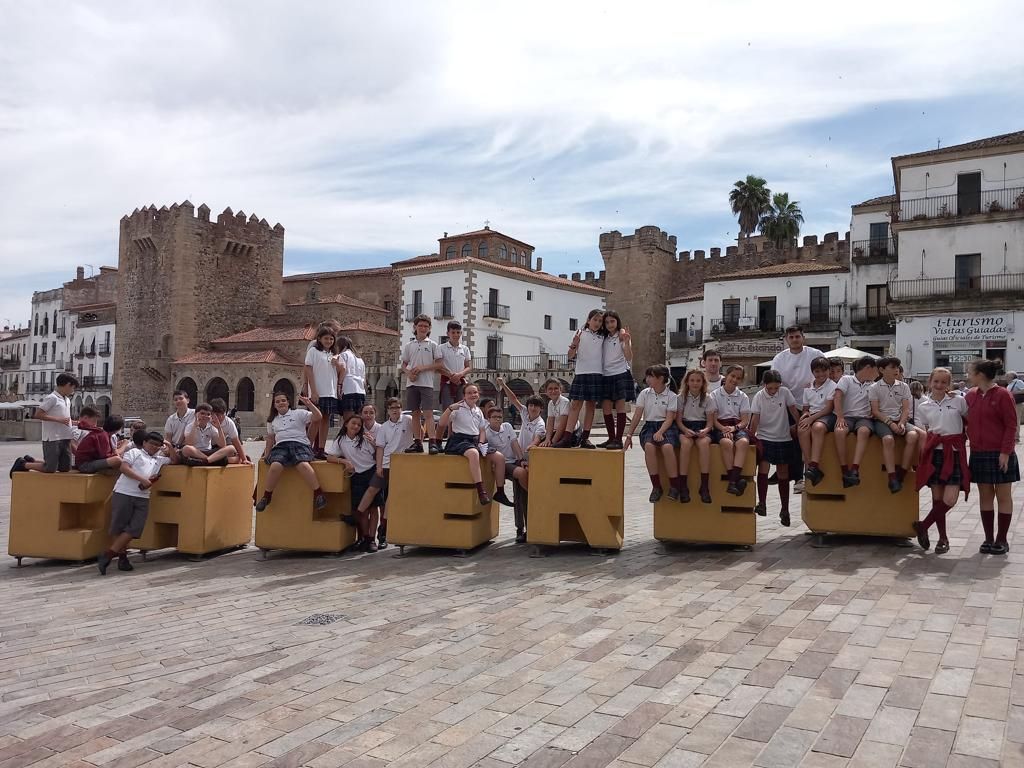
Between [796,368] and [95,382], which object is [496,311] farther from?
[796,368]

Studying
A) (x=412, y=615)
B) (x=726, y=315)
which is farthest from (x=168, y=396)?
(x=412, y=615)

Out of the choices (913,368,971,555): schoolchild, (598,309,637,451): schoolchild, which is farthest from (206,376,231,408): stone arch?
(913,368,971,555): schoolchild

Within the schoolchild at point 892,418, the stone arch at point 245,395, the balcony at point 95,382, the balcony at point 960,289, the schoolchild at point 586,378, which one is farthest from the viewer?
the balcony at point 95,382

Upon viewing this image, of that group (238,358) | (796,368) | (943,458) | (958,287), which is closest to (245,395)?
(238,358)

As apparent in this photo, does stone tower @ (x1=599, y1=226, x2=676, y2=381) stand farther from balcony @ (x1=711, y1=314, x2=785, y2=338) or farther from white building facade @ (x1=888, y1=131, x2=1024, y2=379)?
white building facade @ (x1=888, y1=131, x2=1024, y2=379)

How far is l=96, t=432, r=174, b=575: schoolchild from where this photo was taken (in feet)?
26.4

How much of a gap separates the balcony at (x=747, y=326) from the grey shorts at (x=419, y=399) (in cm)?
3224

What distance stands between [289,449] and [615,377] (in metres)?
3.57

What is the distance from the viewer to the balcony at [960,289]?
98.3 feet

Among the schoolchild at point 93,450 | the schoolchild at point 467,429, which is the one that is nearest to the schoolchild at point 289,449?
the schoolchild at point 467,429

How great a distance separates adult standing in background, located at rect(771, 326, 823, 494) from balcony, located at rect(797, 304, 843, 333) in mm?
31515

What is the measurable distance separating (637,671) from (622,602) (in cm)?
142

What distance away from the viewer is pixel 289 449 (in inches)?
328

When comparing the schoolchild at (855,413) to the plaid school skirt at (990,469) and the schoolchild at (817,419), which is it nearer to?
the schoolchild at (817,419)
